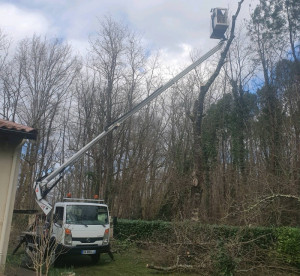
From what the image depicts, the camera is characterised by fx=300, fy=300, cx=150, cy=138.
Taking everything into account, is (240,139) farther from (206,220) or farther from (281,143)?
(206,220)

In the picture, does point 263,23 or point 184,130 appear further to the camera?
point 184,130

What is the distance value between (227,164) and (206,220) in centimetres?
730

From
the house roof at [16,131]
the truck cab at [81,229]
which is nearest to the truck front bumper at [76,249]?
the truck cab at [81,229]

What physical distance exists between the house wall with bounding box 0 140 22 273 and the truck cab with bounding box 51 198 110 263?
2.21 m

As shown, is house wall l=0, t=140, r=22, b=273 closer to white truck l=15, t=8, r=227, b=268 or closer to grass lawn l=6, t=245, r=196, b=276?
grass lawn l=6, t=245, r=196, b=276

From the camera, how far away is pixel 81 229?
10516mm

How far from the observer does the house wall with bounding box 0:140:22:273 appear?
7902 millimetres

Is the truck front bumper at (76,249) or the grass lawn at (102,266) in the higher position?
the truck front bumper at (76,249)

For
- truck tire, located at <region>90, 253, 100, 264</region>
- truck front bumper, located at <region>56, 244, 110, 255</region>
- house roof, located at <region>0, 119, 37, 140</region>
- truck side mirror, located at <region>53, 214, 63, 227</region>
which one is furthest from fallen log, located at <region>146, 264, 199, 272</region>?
house roof, located at <region>0, 119, 37, 140</region>

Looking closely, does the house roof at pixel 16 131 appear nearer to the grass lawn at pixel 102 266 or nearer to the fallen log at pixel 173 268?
the grass lawn at pixel 102 266

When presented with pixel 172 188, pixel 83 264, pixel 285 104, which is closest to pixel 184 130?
pixel 172 188

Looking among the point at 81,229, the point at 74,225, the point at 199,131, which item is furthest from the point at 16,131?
the point at 199,131

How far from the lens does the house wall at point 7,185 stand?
790 centimetres

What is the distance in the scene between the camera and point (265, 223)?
13.9m
